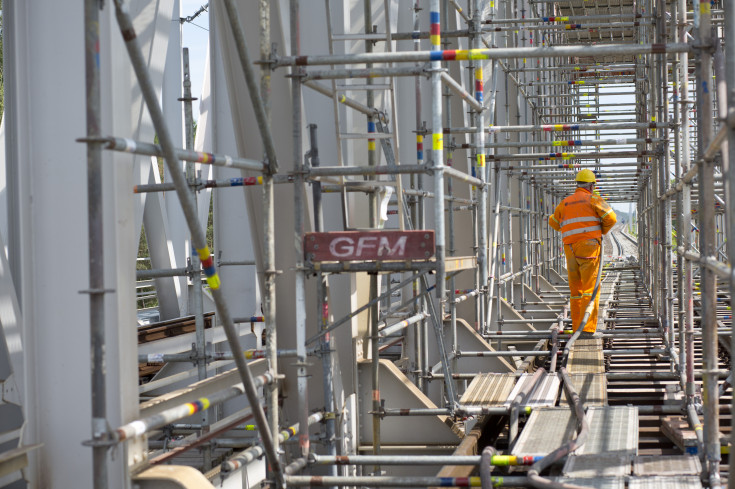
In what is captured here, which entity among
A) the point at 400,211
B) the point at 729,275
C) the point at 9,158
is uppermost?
the point at 9,158

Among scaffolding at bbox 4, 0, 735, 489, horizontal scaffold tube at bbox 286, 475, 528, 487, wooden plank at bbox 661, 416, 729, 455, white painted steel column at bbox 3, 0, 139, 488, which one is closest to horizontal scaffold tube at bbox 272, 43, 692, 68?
scaffolding at bbox 4, 0, 735, 489

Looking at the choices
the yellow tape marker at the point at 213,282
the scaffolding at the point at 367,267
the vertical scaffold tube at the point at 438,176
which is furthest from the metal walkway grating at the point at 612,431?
the yellow tape marker at the point at 213,282

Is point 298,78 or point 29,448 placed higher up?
point 298,78

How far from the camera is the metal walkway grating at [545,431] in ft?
18.4

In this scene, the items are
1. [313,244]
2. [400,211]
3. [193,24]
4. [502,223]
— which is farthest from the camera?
[193,24]

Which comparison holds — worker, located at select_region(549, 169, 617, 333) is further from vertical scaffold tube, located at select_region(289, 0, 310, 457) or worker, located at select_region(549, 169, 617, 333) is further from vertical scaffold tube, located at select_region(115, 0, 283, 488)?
vertical scaffold tube, located at select_region(115, 0, 283, 488)

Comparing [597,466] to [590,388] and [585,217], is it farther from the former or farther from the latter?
[585,217]

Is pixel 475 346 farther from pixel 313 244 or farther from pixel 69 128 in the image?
pixel 69 128

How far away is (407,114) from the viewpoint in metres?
11.4

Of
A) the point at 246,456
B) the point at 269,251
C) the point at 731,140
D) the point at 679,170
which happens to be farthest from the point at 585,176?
the point at 731,140

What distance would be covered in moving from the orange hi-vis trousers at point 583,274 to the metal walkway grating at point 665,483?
5217 millimetres

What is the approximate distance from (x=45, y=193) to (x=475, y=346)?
23.7 feet

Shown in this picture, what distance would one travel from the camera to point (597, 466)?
5.13 meters

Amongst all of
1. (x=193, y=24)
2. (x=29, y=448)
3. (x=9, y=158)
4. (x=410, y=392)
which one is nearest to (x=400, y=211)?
(x=410, y=392)
